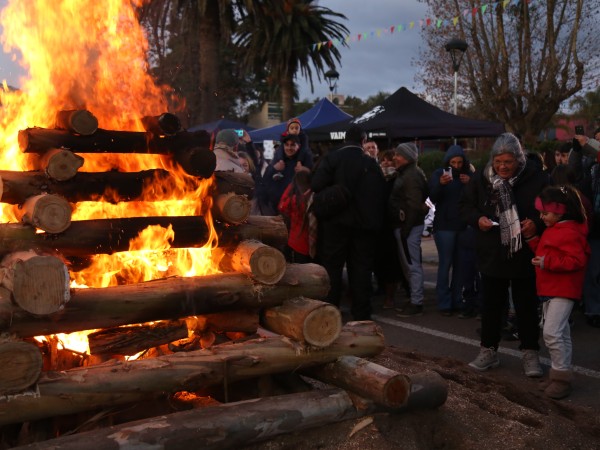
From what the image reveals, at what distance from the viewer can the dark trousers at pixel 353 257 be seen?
7031 millimetres

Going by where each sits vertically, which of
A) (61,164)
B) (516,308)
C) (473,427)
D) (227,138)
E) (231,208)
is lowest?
(473,427)

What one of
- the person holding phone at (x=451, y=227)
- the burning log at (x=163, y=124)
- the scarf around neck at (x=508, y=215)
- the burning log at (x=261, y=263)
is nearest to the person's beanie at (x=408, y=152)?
the person holding phone at (x=451, y=227)

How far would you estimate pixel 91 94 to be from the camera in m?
Result: 4.61

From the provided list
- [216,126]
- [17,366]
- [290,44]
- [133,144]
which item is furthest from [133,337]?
[290,44]

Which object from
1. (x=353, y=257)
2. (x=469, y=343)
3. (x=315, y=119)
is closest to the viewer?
(x=469, y=343)

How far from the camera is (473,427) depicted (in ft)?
13.2

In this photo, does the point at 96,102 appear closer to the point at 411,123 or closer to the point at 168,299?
the point at 168,299

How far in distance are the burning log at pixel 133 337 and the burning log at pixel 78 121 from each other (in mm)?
1314

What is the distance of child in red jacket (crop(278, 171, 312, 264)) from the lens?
7660 millimetres

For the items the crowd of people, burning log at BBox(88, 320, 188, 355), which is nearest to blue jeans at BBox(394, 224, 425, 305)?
the crowd of people

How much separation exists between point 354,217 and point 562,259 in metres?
2.45

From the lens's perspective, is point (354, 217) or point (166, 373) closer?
point (166, 373)

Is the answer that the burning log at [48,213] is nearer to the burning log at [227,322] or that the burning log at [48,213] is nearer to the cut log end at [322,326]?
the burning log at [227,322]

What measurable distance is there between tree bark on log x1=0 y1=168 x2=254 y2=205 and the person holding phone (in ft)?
12.0
